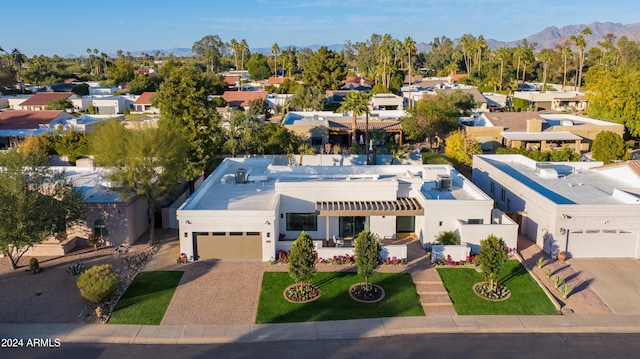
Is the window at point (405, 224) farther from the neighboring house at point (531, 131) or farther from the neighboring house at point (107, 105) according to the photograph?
the neighboring house at point (107, 105)

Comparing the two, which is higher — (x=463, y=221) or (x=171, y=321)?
(x=463, y=221)

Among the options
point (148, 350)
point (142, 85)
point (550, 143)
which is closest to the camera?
point (148, 350)

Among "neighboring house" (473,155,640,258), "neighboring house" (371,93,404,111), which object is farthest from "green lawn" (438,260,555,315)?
"neighboring house" (371,93,404,111)

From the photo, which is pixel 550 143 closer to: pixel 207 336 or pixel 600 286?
pixel 600 286

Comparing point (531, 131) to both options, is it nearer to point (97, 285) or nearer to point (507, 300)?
point (507, 300)

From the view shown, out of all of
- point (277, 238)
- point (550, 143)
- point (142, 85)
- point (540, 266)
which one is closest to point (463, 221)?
point (540, 266)

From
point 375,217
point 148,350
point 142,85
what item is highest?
point 142,85

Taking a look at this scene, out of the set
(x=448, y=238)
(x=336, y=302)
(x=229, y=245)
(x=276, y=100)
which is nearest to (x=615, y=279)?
(x=448, y=238)
